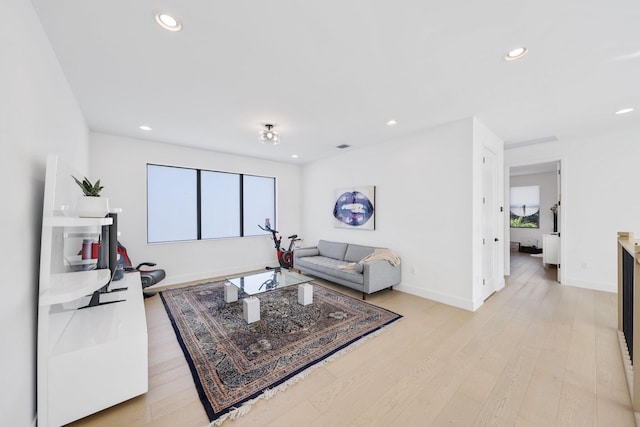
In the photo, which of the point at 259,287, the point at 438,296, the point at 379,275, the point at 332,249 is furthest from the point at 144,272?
the point at 438,296

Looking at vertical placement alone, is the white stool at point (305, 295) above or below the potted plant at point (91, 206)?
below

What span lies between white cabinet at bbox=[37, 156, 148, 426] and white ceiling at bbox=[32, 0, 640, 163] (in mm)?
1091

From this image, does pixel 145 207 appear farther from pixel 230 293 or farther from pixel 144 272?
pixel 230 293

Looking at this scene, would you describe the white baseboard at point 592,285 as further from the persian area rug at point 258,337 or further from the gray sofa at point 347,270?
the persian area rug at point 258,337

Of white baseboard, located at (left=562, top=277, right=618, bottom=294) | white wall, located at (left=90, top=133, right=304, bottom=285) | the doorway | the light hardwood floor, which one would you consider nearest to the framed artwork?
white wall, located at (left=90, top=133, right=304, bottom=285)

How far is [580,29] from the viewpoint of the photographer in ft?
5.46

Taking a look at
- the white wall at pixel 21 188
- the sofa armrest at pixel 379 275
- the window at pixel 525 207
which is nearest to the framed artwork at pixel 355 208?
the sofa armrest at pixel 379 275

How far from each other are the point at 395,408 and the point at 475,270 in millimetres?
2363

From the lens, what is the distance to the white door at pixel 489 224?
3652mm

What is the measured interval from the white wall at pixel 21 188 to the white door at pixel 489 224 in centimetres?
465

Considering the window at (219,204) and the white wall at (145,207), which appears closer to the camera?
the white wall at (145,207)

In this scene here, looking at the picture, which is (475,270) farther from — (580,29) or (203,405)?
(203,405)

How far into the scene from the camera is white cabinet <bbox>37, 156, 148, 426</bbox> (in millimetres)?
1451

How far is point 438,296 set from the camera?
3580 mm
